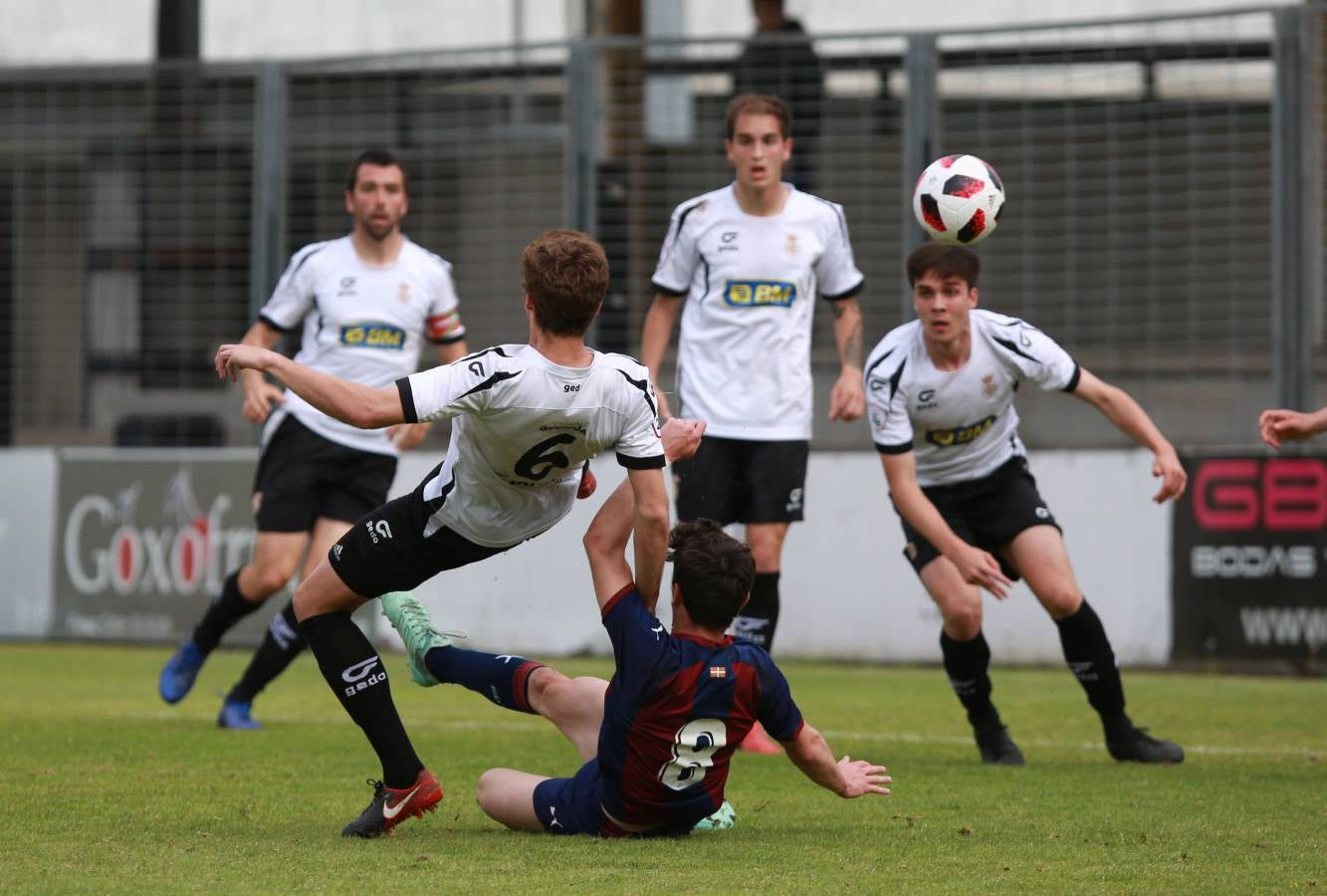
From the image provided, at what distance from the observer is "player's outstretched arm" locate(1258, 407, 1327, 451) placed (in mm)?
6504

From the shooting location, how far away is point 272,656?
Result: 314 inches

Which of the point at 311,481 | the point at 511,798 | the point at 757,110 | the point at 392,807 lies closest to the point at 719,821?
the point at 511,798

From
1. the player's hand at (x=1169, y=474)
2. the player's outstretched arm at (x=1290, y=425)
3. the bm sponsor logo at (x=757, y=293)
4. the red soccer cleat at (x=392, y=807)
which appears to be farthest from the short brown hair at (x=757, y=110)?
the red soccer cleat at (x=392, y=807)

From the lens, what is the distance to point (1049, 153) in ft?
40.2

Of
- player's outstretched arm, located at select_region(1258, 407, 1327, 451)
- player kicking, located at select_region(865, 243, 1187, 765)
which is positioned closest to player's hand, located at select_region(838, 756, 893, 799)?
player kicking, located at select_region(865, 243, 1187, 765)

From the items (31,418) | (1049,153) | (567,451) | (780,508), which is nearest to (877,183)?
(1049,153)

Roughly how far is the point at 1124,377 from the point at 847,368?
15.5ft

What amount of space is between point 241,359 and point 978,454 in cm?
354

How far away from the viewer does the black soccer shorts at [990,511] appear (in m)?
7.32

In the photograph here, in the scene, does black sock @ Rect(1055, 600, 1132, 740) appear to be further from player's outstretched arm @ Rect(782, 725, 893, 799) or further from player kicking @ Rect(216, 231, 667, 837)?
player kicking @ Rect(216, 231, 667, 837)

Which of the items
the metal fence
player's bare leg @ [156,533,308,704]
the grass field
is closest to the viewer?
the grass field

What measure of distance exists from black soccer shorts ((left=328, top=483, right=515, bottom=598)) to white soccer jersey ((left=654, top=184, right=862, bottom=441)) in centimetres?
250

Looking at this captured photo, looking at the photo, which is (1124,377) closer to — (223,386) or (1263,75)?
(1263,75)

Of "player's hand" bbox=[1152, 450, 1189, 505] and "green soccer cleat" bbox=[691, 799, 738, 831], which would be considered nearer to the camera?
"green soccer cleat" bbox=[691, 799, 738, 831]
